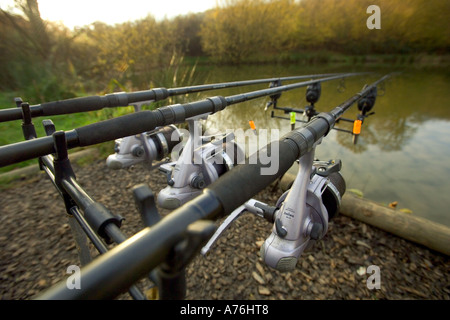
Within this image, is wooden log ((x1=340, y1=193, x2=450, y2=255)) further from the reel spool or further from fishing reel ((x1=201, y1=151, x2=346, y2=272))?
the reel spool

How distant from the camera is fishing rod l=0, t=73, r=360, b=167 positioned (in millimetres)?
790

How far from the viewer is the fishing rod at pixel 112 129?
0.79 m

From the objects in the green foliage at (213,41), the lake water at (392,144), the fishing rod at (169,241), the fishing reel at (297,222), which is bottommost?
the lake water at (392,144)

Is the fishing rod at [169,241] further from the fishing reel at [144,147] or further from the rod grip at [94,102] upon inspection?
the fishing reel at [144,147]

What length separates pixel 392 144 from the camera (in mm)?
5648

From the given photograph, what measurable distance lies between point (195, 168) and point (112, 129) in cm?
108

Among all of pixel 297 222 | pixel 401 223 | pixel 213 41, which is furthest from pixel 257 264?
pixel 213 41

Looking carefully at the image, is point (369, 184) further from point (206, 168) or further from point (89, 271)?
Answer: point (89, 271)

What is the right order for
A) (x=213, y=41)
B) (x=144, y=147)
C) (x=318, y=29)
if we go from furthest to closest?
1. (x=318, y=29)
2. (x=213, y=41)
3. (x=144, y=147)

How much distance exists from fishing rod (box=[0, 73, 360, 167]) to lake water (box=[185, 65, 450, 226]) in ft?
9.34

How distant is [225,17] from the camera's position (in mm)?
12766

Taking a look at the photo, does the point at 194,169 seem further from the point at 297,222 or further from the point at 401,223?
the point at 401,223

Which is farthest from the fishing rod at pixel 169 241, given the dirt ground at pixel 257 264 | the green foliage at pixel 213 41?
the green foliage at pixel 213 41

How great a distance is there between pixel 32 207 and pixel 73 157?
114cm
